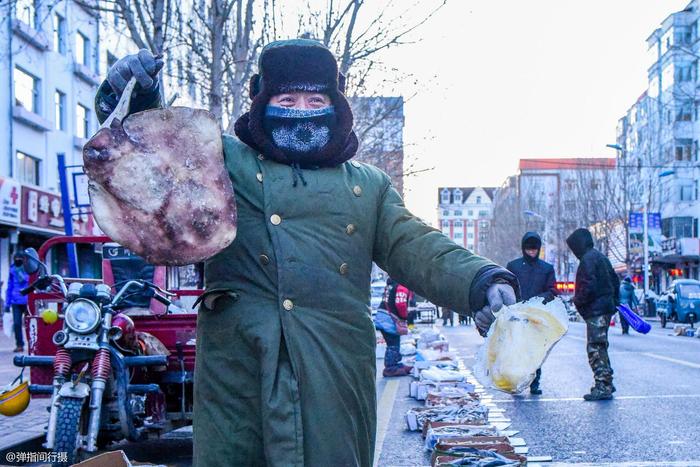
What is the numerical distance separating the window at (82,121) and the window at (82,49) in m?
1.73

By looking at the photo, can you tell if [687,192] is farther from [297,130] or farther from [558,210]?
[297,130]

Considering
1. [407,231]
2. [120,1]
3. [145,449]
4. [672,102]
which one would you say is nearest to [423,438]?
→ [145,449]

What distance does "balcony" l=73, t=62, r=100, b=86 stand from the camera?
104 feet

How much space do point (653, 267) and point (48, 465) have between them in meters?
63.1

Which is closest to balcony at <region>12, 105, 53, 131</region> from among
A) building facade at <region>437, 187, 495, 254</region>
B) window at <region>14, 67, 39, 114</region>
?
window at <region>14, 67, 39, 114</region>

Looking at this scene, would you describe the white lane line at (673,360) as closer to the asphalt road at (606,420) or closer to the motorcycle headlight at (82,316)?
the asphalt road at (606,420)

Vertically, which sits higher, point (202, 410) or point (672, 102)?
point (672, 102)

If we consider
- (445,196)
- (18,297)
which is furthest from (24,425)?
(445,196)

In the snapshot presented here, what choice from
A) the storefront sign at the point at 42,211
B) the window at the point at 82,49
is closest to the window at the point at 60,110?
the window at the point at 82,49

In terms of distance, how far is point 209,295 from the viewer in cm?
270

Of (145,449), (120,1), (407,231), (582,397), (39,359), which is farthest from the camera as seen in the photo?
(120,1)

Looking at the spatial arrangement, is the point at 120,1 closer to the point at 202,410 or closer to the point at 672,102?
the point at 202,410

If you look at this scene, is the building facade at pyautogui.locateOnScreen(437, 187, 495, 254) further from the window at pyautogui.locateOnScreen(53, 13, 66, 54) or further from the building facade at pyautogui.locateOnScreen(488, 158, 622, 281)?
the window at pyautogui.locateOnScreen(53, 13, 66, 54)

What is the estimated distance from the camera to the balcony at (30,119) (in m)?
26.3
